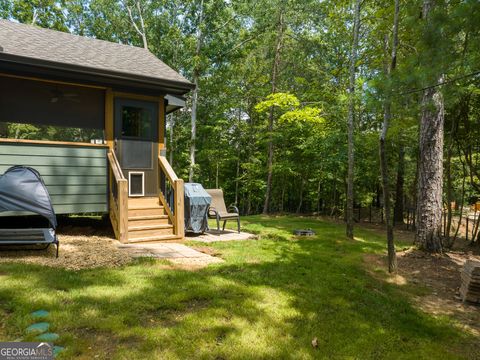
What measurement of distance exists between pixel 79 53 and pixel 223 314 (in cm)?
645

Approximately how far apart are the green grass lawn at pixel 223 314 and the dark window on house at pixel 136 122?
3472 mm

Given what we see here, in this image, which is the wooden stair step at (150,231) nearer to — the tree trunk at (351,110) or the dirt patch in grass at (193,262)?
the dirt patch in grass at (193,262)

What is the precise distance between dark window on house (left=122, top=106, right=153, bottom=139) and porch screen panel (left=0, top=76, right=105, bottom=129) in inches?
18.3

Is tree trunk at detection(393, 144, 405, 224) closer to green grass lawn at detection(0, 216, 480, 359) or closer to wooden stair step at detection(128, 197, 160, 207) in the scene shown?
green grass lawn at detection(0, 216, 480, 359)

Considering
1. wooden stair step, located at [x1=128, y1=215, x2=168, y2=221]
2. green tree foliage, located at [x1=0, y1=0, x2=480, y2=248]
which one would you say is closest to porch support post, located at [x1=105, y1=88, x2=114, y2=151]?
wooden stair step, located at [x1=128, y1=215, x2=168, y2=221]

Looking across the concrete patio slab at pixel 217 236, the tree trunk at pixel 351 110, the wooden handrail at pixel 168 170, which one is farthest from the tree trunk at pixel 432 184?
the wooden handrail at pixel 168 170

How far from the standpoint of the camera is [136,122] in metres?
7.39

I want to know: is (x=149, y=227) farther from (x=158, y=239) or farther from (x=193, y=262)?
(x=193, y=262)

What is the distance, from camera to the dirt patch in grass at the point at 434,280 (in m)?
3.80

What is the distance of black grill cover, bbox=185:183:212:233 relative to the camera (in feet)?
23.7

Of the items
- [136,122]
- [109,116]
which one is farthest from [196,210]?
[109,116]

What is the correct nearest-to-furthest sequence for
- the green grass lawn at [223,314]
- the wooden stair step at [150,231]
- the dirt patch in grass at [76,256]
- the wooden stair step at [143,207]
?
the green grass lawn at [223,314], the dirt patch in grass at [76,256], the wooden stair step at [150,231], the wooden stair step at [143,207]

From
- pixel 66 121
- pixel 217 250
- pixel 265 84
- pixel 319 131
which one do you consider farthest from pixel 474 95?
pixel 265 84

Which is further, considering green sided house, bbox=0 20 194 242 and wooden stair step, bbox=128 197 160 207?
wooden stair step, bbox=128 197 160 207
